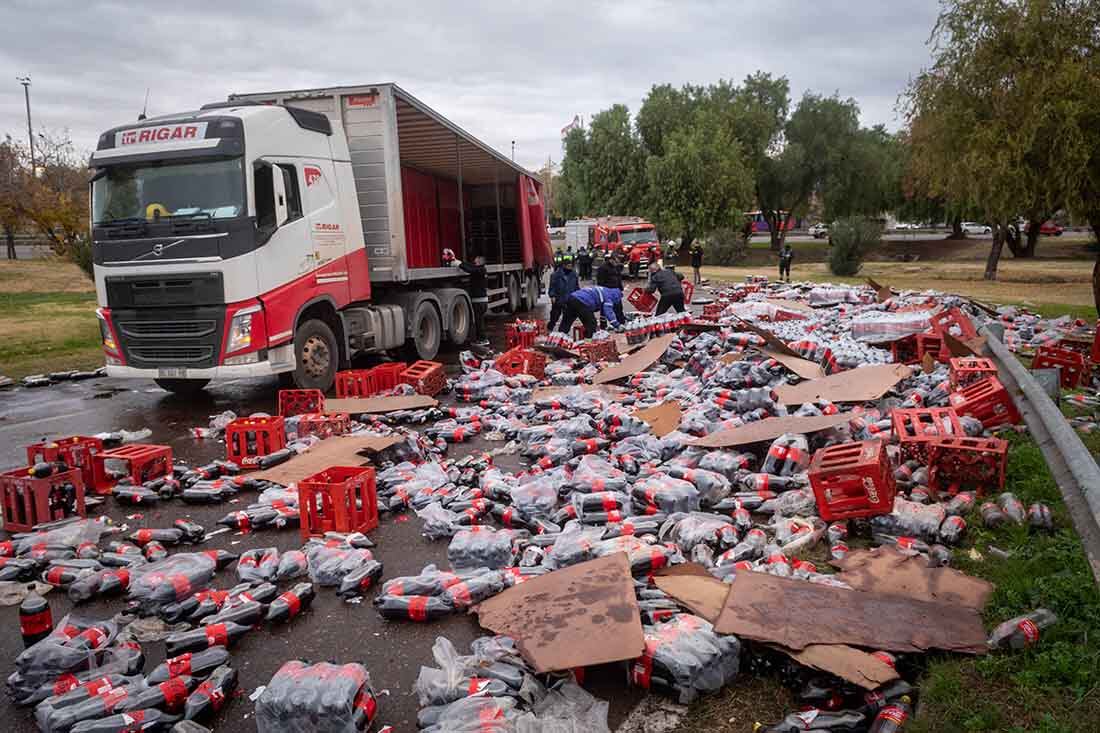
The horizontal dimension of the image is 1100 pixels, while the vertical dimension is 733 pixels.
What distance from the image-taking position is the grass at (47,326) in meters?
12.5

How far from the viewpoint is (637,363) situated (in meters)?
9.25

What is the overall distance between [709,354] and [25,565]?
779cm

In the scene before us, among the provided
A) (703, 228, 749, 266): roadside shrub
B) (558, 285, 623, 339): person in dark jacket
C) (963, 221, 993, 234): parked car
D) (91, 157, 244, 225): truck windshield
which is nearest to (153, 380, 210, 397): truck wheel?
(91, 157, 244, 225): truck windshield

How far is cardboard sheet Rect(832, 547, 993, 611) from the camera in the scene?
3.52 metres

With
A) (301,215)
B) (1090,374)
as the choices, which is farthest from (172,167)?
(1090,374)

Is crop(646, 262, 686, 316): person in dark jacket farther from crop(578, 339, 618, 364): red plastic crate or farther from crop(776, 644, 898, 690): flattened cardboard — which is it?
crop(776, 644, 898, 690): flattened cardboard

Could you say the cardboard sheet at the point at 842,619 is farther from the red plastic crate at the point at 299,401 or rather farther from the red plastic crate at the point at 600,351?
the red plastic crate at the point at 600,351

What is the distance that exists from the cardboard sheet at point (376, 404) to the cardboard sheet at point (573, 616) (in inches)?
172

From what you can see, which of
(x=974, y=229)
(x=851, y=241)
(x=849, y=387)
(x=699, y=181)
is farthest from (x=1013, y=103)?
(x=974, y=229)

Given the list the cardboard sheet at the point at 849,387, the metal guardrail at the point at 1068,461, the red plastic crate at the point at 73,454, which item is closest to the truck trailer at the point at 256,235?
the red plastic crate at the point at 73,454

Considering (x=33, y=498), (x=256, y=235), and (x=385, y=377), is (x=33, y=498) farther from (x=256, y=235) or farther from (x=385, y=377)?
(x=385, y=377)

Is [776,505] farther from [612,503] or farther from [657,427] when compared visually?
[657,427]

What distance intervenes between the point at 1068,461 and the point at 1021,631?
1.00 meters

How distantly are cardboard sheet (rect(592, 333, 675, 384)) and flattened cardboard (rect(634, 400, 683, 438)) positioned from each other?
5.60 feet
